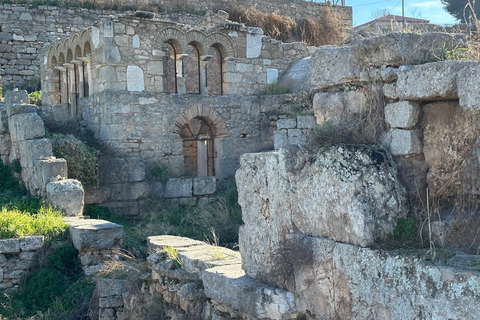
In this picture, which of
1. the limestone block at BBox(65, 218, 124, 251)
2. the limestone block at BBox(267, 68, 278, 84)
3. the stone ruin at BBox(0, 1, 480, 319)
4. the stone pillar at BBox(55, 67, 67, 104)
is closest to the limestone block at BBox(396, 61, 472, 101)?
the stone ruin at BBox(0, 1, 480, 319)

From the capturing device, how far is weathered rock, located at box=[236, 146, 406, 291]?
12.8 ft

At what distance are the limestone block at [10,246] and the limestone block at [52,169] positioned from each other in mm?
2028

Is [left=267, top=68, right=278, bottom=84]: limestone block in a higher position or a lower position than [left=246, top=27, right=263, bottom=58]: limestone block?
lower

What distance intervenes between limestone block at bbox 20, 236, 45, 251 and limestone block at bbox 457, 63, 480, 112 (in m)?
6.59

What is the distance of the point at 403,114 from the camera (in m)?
4.14

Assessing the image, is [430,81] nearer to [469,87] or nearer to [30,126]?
[469,87]

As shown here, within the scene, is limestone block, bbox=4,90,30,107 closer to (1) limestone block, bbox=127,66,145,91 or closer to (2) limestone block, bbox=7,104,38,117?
(2) limestone block, bbox=7,104,38,117

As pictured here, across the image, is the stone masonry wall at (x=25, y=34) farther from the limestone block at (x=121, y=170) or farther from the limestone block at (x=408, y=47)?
the limestone block at (x=408, y=47)

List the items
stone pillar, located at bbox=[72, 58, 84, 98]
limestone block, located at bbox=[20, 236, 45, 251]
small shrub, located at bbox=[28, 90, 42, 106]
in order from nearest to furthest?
limestone block, located at bbox=[20, 236, 45, 251] → stone pillar, located at bbox=[72, 58, 84, 98] → small shrub, located at bbox=[28, 90, 42, 106]

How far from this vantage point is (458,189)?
13.0ft

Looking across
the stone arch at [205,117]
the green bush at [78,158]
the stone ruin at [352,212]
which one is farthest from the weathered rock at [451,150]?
→ the stone arch at [205,117]

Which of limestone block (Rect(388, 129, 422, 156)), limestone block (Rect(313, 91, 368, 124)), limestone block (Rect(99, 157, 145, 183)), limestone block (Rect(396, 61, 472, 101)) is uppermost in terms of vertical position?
limestone block (Rect(396, 61, 472, 101))

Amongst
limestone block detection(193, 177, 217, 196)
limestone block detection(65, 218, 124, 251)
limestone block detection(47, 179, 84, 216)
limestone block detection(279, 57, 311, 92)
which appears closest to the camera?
limestone block detection(65, 218, 124, 251)

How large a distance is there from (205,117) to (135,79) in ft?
6.06
